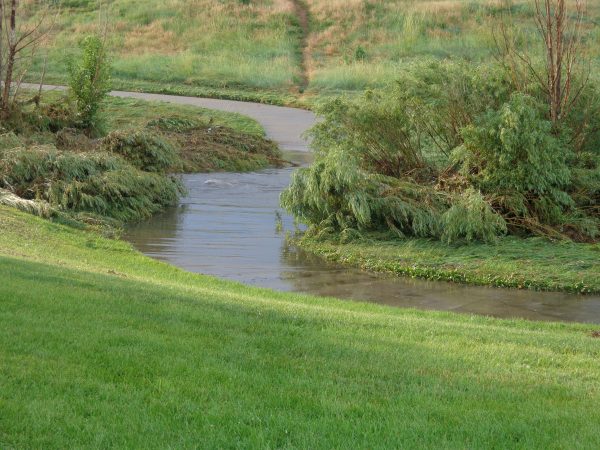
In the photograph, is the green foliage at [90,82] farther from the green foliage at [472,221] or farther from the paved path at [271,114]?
the green foliage at [472,221]

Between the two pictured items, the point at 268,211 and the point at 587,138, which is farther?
the point at 268,211

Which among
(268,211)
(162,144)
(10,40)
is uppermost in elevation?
(10,40)

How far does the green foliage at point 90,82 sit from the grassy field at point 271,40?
14703 millimetres

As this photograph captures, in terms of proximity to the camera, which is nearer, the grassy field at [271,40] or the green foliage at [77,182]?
the green foliage at [77,182]

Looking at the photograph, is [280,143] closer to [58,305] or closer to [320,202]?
[320,202]

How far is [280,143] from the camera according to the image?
33.9m

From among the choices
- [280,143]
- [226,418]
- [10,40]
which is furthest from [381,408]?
[280,143]

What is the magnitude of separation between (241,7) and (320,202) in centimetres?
4429

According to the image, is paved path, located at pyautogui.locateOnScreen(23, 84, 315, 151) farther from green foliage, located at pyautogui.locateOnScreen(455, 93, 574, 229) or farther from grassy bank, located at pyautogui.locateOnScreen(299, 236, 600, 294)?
grassy bank, located at pyautogui.locateOnScreen(299, 236, 600, 294)

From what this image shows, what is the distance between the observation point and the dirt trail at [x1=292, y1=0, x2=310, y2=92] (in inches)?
1882

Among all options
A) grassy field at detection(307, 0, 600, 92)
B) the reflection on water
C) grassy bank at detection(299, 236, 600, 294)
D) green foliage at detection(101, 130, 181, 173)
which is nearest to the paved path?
grassy field at detection(307, 0, 600, 92)

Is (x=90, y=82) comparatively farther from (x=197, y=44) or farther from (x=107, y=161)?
(x=197, y=44)

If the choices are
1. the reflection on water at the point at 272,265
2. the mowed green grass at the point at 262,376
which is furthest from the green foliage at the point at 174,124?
the mowed green grass at the point at 262,376

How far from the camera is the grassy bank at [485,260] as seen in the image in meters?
15.8
